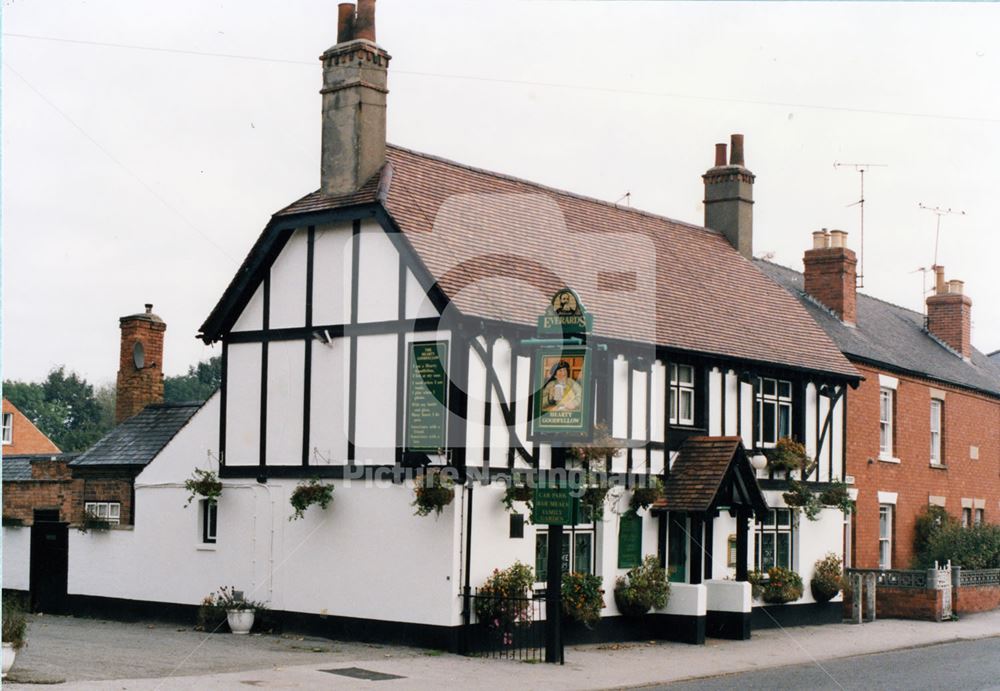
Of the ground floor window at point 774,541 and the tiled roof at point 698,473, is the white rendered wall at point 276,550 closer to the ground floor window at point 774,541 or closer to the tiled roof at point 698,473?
the tiled roof at point 698,473

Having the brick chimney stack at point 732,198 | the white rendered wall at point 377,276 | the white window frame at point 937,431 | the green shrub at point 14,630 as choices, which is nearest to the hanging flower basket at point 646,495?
the white rendered wall at point 377,276

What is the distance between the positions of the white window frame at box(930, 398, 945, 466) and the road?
502 inches

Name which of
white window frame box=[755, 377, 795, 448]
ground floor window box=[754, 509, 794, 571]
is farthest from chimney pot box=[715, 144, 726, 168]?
ground floor window box=[754, 509, 794, 571]

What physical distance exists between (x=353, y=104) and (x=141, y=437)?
10.7m

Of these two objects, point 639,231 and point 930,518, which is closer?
point 639,231

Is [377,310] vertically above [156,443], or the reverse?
[377,310]

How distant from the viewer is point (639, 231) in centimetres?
2795

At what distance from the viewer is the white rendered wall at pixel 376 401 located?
2053 centimetres

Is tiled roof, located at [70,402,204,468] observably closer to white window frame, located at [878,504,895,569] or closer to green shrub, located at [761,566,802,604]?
green shrub, located at [761,566,802,604]

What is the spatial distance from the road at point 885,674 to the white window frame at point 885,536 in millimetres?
9479

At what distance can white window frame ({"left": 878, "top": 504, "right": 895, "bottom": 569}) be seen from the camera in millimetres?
31719

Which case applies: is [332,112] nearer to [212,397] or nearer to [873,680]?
[212,397]

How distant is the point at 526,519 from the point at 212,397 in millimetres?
6837

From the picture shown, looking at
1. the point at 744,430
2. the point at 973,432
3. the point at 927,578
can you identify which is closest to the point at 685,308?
the point at 744,430
